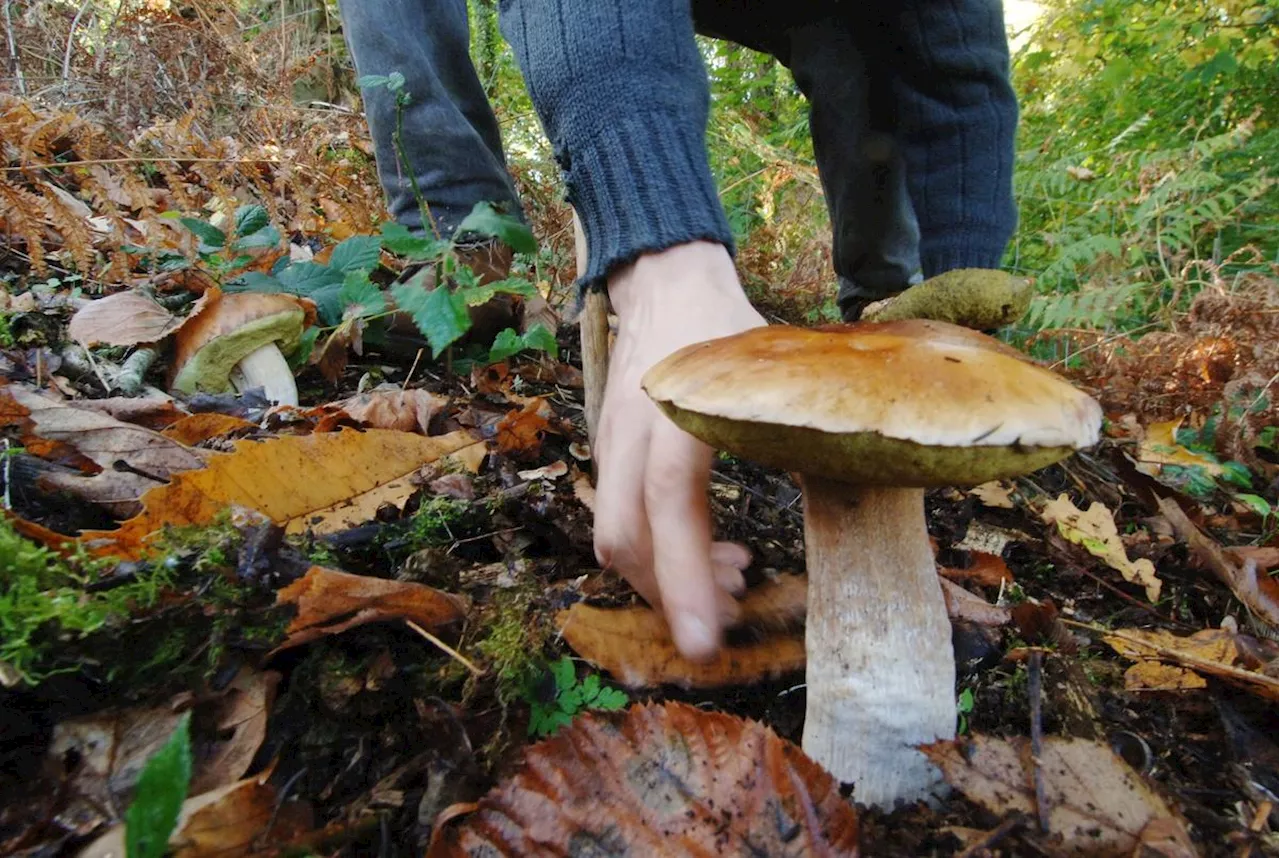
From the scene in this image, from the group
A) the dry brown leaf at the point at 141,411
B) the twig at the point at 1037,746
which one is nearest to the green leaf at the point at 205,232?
the dry brown leaf at the point at 141,411

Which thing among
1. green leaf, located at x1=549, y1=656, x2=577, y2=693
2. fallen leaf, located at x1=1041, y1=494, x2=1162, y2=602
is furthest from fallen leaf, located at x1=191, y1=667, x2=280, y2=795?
fallen leaf, located at x1=1041, y1=494, x2=1162, y2=602

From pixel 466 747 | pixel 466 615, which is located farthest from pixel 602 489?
pixel 466 747

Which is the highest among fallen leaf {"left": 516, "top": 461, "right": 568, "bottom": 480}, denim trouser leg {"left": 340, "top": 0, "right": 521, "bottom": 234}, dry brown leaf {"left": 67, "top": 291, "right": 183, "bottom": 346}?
denim trouser leg {"left": 340, "top": 0, "right": 521, "bottom": 234}

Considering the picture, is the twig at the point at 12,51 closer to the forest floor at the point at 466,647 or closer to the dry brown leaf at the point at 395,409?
the forest floor at the point at 466,647

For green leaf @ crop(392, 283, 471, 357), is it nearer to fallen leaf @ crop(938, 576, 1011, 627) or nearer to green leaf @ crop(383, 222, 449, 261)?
green leaf @ crop(383, 222, 449, 261)

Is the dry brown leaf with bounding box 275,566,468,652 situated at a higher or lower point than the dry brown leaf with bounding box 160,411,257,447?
lower
